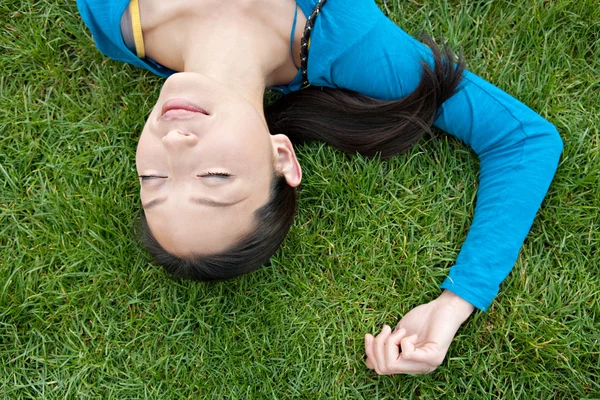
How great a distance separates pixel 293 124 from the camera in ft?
8.81

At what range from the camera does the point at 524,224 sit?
8.13ft

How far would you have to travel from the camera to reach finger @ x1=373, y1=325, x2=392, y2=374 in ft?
8.10

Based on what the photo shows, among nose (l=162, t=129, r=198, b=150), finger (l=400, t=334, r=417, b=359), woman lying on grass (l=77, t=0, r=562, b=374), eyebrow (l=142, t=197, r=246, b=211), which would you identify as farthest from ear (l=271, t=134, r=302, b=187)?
finger (l=400, t=334, r=417, b=359)

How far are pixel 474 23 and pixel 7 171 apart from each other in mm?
2684

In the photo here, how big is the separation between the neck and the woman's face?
0.84 ft

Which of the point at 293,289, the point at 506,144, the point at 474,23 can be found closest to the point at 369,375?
the point at 293,289

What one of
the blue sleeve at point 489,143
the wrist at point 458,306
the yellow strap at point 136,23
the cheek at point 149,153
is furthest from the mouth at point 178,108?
the wrist at point 458,306

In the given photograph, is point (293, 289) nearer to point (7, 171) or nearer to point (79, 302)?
point (79, 302)

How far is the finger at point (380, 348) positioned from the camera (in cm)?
247

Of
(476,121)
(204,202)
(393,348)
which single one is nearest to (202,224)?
(204,202)

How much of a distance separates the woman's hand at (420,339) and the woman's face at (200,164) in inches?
38.2

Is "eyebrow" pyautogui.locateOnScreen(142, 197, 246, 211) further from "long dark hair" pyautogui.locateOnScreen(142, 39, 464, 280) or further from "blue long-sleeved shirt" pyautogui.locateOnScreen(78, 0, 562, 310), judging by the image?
"blue long-sleeved shirt" pyautogui.locateOnScreen(78, 0, 562, 310)

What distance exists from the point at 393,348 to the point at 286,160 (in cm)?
103

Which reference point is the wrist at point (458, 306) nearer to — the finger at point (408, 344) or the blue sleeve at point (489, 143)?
the blue sleeve at point (489, 143)
